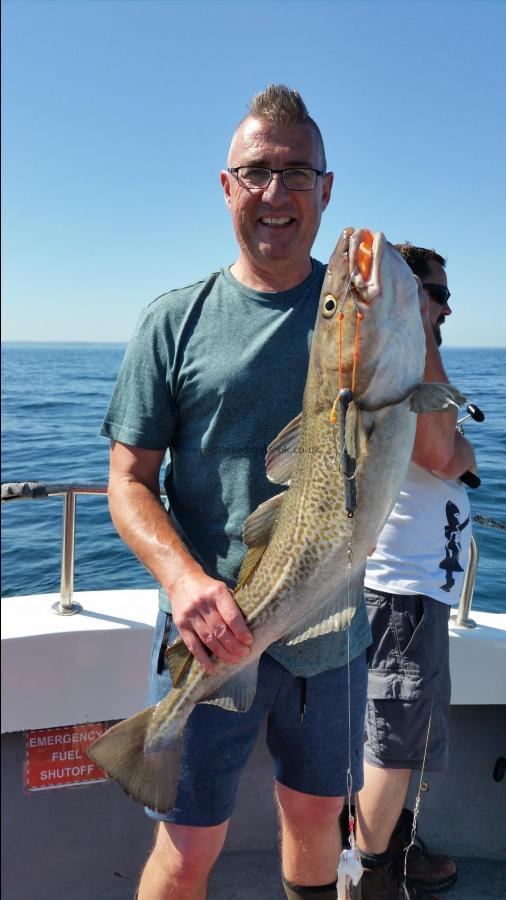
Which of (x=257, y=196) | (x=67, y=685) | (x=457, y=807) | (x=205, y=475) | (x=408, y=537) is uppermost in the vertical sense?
(x=257, y=196)

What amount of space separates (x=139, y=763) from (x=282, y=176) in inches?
78.8

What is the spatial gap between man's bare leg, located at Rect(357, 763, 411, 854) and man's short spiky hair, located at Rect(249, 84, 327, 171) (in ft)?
8.54

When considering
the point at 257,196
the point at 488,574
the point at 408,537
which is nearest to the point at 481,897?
the point at 408,537

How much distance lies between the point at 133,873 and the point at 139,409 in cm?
264

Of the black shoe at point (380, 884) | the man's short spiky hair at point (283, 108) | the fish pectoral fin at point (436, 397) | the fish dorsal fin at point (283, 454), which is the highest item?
the man's short spiky hair at point (283, 108)

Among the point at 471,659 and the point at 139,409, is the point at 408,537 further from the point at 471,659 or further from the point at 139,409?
the point at 139,409

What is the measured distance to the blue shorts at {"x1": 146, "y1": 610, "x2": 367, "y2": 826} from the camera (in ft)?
8.18

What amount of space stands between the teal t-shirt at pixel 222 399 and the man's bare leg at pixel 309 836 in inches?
20.8

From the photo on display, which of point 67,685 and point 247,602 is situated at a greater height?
point 247,602

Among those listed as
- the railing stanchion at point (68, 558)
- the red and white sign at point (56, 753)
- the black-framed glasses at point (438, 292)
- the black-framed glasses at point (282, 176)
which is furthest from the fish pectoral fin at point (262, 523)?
the red and white sign at point (56, 753)

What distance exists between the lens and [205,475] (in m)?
2.56

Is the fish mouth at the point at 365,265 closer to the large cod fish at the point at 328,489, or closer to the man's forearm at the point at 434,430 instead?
the large cod fish at the point at 328,489

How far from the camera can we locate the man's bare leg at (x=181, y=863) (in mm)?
2455

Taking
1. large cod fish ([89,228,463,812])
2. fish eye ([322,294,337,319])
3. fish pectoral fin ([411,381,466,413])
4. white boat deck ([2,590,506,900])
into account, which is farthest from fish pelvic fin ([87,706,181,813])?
Answer: fish eye ([322,294,337,319])
